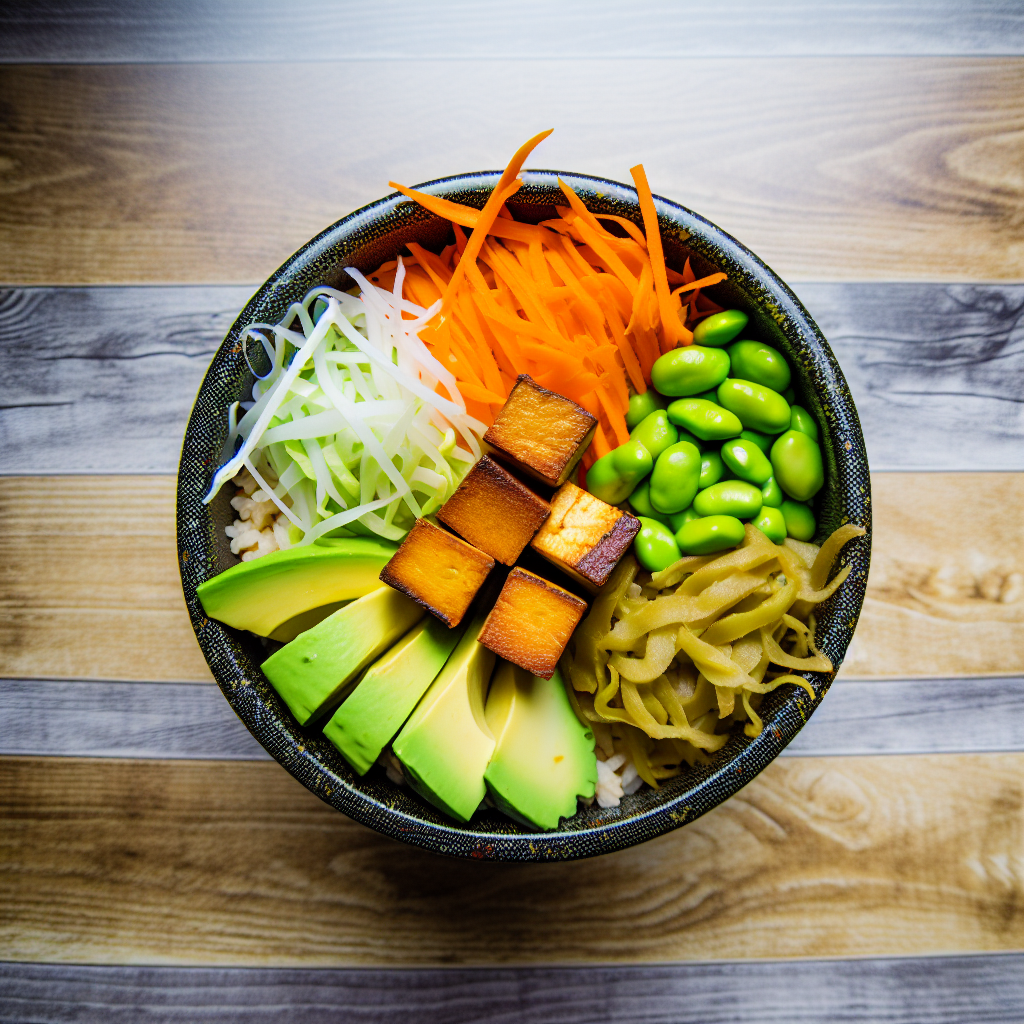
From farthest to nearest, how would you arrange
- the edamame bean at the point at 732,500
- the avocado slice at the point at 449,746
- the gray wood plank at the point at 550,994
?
the gray wood plank at the point at 550,994 < the edamame bean at the point at 732,500 < the avocado slice at the point at 449,746

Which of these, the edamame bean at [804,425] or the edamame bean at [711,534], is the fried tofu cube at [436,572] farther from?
the edamame bean at [804,425]

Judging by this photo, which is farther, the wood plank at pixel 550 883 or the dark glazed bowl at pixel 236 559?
the wood plank at pixel 550 883

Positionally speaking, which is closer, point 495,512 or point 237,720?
point 495,512

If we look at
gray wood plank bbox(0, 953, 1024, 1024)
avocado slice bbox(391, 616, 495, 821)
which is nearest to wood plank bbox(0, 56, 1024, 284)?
avocado slice bbox(391, 616, 495, 821)

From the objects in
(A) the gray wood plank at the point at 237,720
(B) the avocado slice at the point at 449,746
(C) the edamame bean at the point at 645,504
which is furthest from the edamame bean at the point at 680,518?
(A) the gray wood plank at the point at 237,720

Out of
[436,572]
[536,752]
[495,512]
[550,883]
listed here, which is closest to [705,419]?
[495,512]

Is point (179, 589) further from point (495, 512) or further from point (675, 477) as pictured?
point (675, 477)

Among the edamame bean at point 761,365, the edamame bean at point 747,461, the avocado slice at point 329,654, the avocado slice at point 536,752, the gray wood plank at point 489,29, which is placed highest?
the gray wood plank at point 489,29

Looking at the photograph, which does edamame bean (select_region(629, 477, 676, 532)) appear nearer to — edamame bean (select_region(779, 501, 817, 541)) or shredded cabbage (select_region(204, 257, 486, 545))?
edamame bean (select_region(779, 501, 817, 541))
